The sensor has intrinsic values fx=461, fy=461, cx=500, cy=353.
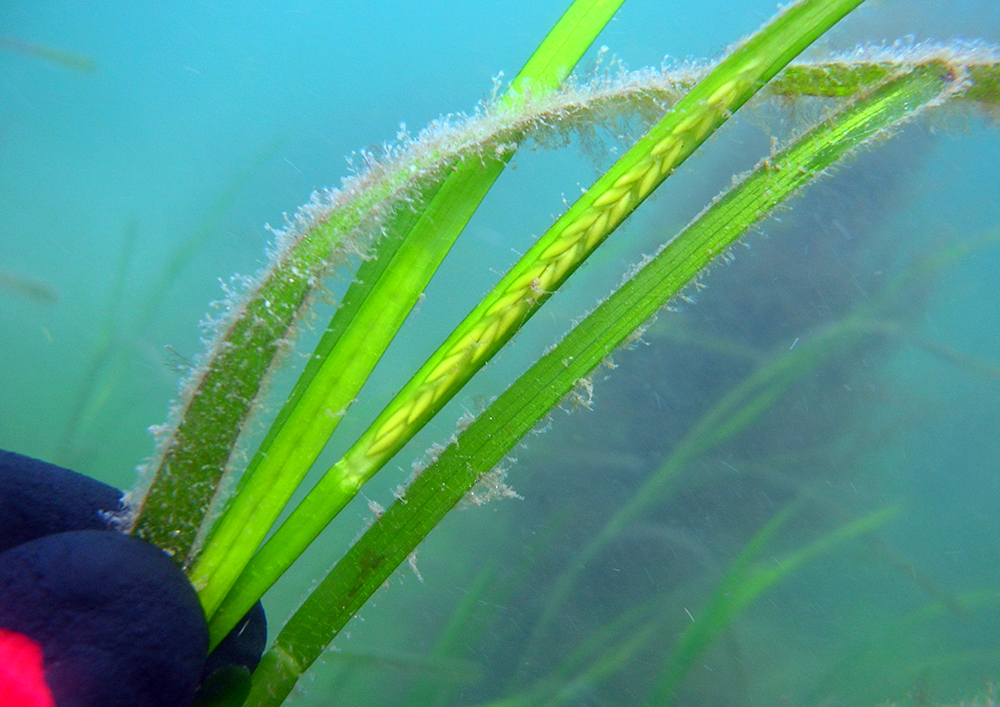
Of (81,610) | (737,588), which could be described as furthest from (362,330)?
(737,588)

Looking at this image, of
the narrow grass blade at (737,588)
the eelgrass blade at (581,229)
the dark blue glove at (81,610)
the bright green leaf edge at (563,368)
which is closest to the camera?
the dark blue glove at (81,610)

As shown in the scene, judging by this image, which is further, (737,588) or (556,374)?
(737,588)

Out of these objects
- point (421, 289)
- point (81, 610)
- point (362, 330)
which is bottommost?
point (81, 610)

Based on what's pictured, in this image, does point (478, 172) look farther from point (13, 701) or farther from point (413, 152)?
point (13, 701)

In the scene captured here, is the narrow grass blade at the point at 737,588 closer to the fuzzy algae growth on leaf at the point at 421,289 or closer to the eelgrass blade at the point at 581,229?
the fuzzy algae growth on leaf at the point at 421,289

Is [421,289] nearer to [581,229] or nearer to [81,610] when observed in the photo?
[581,229]

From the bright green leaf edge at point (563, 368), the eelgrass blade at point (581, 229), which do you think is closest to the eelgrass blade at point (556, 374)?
the bright green leaf edge at point (563, 368)

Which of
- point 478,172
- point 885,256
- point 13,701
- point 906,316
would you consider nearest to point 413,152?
point 478,172
